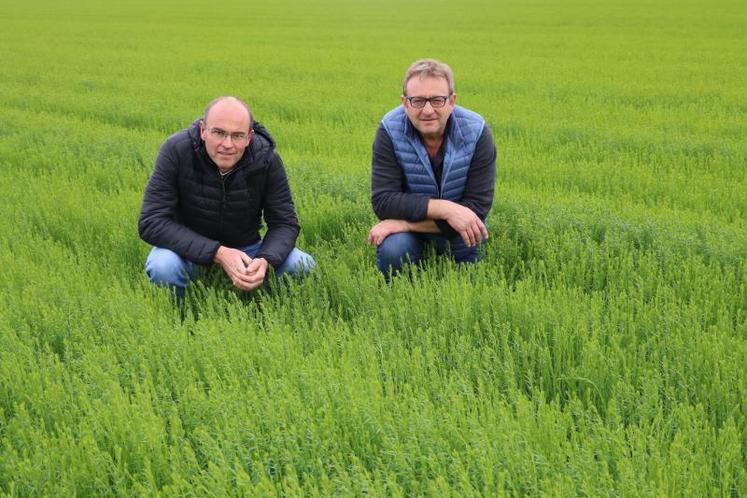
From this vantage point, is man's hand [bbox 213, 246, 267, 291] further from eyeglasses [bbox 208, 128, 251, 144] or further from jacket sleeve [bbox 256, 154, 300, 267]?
eyeglasses [bbox 208, 128, 251, 144]

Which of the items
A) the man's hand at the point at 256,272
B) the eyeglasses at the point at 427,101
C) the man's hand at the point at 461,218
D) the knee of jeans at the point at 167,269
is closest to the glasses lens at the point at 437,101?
the eyeglasses at the point at 427,101

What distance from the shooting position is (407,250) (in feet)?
13.9

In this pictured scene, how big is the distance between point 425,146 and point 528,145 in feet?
12.2

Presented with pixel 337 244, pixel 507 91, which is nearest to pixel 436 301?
pixel 337 244

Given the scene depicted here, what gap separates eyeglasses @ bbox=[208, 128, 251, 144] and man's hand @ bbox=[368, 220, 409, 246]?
927mm

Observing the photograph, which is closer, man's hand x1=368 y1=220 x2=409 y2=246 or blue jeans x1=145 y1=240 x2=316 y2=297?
blue jeans x1=145 y1=240 x2=316 y2=297

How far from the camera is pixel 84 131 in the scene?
838 centimetres

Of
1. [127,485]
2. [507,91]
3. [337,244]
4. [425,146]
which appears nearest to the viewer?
[127,485]

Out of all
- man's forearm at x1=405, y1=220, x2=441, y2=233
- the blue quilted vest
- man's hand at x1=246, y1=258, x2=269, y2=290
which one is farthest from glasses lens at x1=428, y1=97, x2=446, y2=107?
man's hand at x1=246, y1=258, x2=269, y2=290

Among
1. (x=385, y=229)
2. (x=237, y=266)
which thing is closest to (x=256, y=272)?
(x=237, y=266)

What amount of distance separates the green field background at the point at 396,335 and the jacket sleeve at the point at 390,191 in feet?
1.16

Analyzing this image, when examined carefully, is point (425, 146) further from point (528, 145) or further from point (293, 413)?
point (528, 145)

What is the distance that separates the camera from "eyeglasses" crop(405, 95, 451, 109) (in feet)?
12.7

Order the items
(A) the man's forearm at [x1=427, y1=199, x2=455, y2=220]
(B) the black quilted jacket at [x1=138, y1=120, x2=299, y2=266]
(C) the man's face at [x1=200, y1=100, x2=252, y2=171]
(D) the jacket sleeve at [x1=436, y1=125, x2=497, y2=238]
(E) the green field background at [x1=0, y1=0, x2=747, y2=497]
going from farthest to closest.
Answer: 1. (D) the jacket sleeve at [x1=436, y1=125, x2=497, y2=238]
2. (A) the man's forearm at [x1=427, y1=199, x2=455, y2=220]
3. (B) the black quilted jacket at [x1=138, y1=120, x2=299, y2=266]
4. (C) the man's face at [x1=200, y1=100, x2=252, y2=171]
5. (E) the green field background at [x1=0, y1=0, x2=747, y2=497]
